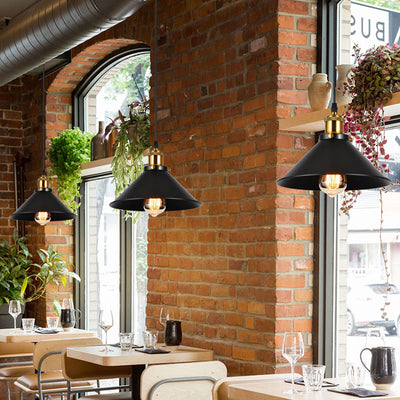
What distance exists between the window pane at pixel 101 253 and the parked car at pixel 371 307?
2.49 m

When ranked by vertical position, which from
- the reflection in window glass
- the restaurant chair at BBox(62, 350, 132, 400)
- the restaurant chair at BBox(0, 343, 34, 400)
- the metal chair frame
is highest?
the reflection in window glass

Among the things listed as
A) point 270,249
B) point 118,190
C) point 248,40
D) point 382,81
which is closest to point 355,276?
point 270,249

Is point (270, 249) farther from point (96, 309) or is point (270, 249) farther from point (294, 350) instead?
point (96, 309)

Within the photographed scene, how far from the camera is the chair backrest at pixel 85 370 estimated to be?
4.67 metres

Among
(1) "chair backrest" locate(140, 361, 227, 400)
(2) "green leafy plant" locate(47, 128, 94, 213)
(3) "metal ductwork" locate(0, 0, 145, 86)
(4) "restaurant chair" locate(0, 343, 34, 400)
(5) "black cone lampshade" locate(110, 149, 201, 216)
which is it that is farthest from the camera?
(2) "green leafy plant" locate(47, 128, 94, 213)

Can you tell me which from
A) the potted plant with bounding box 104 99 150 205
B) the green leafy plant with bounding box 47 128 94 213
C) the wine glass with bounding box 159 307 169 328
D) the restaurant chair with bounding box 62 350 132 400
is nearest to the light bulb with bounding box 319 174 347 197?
the wine glass with bounding box 159 307 169 328

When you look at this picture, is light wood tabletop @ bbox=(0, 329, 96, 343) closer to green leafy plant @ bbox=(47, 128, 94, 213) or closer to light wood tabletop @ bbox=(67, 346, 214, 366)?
light wood tabletop @ bbox=(67, 346, 214, 366)

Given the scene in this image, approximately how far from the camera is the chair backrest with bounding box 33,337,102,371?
194 inches

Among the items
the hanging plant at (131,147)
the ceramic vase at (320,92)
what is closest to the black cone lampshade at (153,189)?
the ceramic vase at (320,92)

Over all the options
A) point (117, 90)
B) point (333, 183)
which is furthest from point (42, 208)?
point (333, 183)

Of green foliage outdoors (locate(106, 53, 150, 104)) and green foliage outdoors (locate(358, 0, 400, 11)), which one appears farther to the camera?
green foliage outdoors (locate(106, 53, 150, 104))

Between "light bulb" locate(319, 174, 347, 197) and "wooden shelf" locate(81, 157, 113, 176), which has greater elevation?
"wooden shelf" locate(81, 157, 113, 176)

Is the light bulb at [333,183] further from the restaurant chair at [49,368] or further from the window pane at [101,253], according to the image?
the window pane at [101,253]

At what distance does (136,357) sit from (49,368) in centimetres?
116
